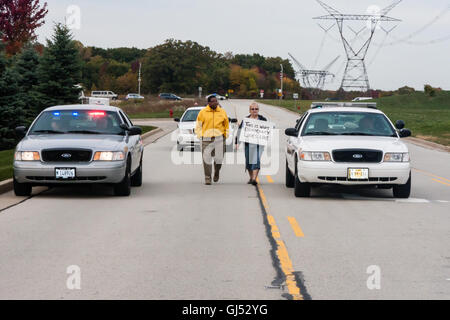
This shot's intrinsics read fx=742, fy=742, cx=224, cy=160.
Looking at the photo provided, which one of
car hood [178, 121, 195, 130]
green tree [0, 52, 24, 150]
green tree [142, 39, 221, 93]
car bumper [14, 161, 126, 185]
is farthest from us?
green tree [142, 39, 221, 93]

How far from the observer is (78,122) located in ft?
46.6

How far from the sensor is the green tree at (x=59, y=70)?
4169 centimetres

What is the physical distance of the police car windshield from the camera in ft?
45.8

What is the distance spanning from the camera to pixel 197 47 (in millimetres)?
148125

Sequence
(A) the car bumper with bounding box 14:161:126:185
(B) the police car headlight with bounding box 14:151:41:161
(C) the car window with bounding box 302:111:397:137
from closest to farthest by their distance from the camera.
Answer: (A) the car bumper with bounding box 14:161:126:185, (B) the police car headlight with bounding box 14:151:41:161, (C) the car window with bounding box 302:111:397:137

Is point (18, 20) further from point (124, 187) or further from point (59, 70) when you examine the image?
point (124, 187)

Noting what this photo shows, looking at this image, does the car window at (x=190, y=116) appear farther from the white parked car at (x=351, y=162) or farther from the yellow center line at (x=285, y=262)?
the yellow center line at (x=285, y=262)

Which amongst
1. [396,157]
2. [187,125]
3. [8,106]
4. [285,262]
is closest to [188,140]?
[187,125]

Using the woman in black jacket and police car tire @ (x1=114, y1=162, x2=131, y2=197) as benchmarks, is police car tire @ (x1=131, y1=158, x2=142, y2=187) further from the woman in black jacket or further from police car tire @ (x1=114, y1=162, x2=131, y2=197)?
the woman in black jacket

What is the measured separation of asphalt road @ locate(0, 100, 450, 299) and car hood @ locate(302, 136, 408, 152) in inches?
36.8

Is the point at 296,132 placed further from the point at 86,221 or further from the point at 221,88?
the point at 221,88

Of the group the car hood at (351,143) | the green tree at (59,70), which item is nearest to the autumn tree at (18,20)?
the green tree at (59,70)

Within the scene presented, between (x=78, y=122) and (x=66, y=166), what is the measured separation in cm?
181

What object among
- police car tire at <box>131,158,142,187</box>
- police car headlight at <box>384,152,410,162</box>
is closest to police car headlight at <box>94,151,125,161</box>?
police car tire at <box>131,158,142,187</box>
